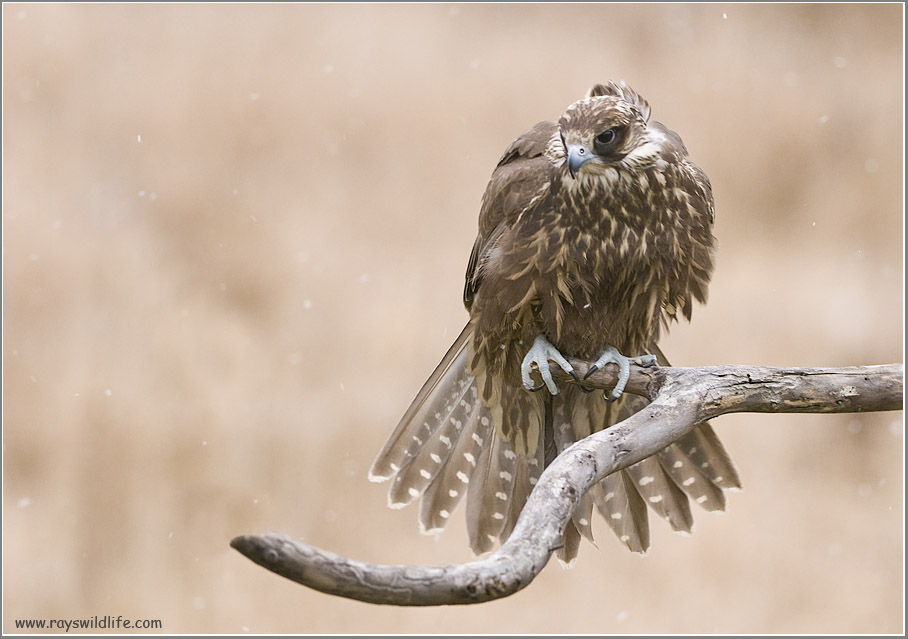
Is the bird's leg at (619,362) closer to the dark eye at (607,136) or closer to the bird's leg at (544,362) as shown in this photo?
the bird's leg at (544,362)

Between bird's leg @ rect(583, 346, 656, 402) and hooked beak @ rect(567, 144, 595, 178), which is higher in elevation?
hooked beak @ rect(567, 144, 595, 178)

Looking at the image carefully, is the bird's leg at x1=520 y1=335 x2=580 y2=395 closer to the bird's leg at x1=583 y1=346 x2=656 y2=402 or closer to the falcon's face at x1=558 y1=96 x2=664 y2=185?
the bird's leg at x1=583 y1=346 x2=656 y2=402

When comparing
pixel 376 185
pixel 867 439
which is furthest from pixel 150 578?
pixel 867 439

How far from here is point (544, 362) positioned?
1960 millimetres

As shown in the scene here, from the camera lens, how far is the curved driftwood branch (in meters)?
1.00

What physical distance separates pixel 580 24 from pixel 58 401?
2840 mm

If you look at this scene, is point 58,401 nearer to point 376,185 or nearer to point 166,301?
point 166,301

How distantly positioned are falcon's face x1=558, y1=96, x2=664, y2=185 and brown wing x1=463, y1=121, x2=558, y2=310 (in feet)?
0.26

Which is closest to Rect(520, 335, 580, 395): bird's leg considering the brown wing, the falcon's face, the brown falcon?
the brown falcon

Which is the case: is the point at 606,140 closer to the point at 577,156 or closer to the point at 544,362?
the point at 577,156

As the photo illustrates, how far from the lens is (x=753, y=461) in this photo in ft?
13.4

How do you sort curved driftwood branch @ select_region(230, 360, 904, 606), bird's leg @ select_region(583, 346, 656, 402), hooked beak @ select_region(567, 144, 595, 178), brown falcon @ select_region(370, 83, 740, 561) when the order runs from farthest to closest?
bird's leg @ select_region(583, 346, 656, 402) < brown falcon @ select_region(370, 83, 740, 561) < hooked beak @ select_region(567, 144, 595, 178) < curved driftwood branch @ select_region(230, 360, 904, 606)

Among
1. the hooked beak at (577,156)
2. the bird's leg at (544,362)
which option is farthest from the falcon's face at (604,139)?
the bird's leg at (544,362)

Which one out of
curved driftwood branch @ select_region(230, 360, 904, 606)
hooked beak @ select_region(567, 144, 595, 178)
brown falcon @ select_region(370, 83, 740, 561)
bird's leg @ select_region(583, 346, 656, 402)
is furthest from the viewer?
bird's leg @ select_region(583, 346, 656, 402)
